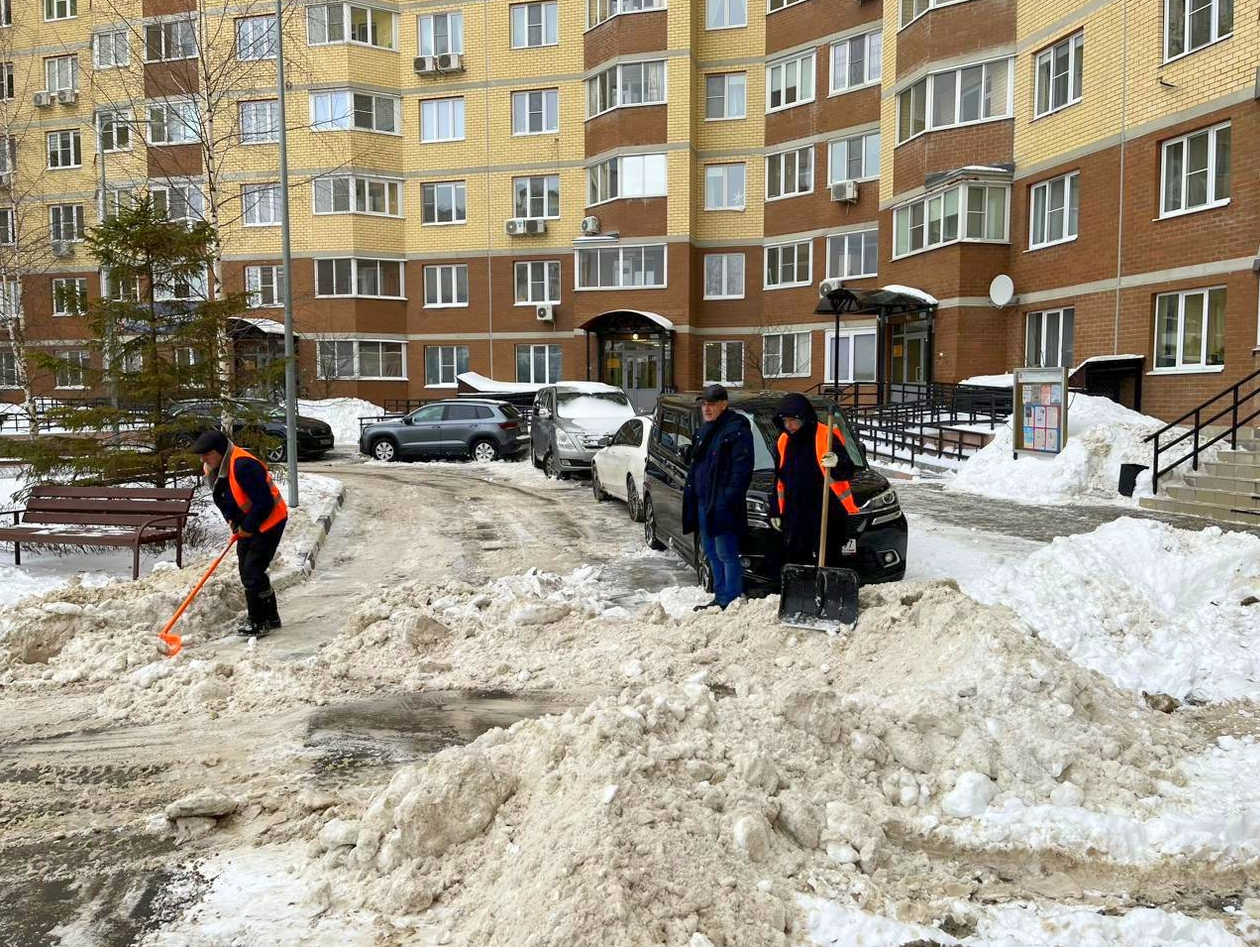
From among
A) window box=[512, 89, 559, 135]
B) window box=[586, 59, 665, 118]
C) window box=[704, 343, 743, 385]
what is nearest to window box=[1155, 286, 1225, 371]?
window box=[704, 343, 743, 385]

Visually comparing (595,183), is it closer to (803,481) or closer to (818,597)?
(803,481)

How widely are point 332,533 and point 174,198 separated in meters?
22.8

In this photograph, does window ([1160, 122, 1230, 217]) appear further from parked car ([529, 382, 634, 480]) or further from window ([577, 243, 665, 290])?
window ([577, 243, 665, 290])

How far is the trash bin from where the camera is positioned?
14812 millimetres

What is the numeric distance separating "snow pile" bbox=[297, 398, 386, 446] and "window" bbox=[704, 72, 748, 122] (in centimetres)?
1575

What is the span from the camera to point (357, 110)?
3612 cm

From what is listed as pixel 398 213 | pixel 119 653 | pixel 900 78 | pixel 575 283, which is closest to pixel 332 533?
pixel 119 653

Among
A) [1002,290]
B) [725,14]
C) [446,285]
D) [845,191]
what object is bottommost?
[1002,290]

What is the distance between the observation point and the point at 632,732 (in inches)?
173

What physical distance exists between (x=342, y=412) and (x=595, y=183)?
12.1 metres

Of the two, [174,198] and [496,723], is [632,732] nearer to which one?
[496,723]

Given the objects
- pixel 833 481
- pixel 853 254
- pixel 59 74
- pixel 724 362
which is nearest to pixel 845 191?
pixel 853 254

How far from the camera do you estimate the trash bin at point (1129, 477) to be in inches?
583

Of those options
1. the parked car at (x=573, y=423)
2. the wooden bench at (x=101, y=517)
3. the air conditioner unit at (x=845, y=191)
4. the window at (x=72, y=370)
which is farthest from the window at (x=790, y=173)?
the wooden bench at (x=101, y=517)
